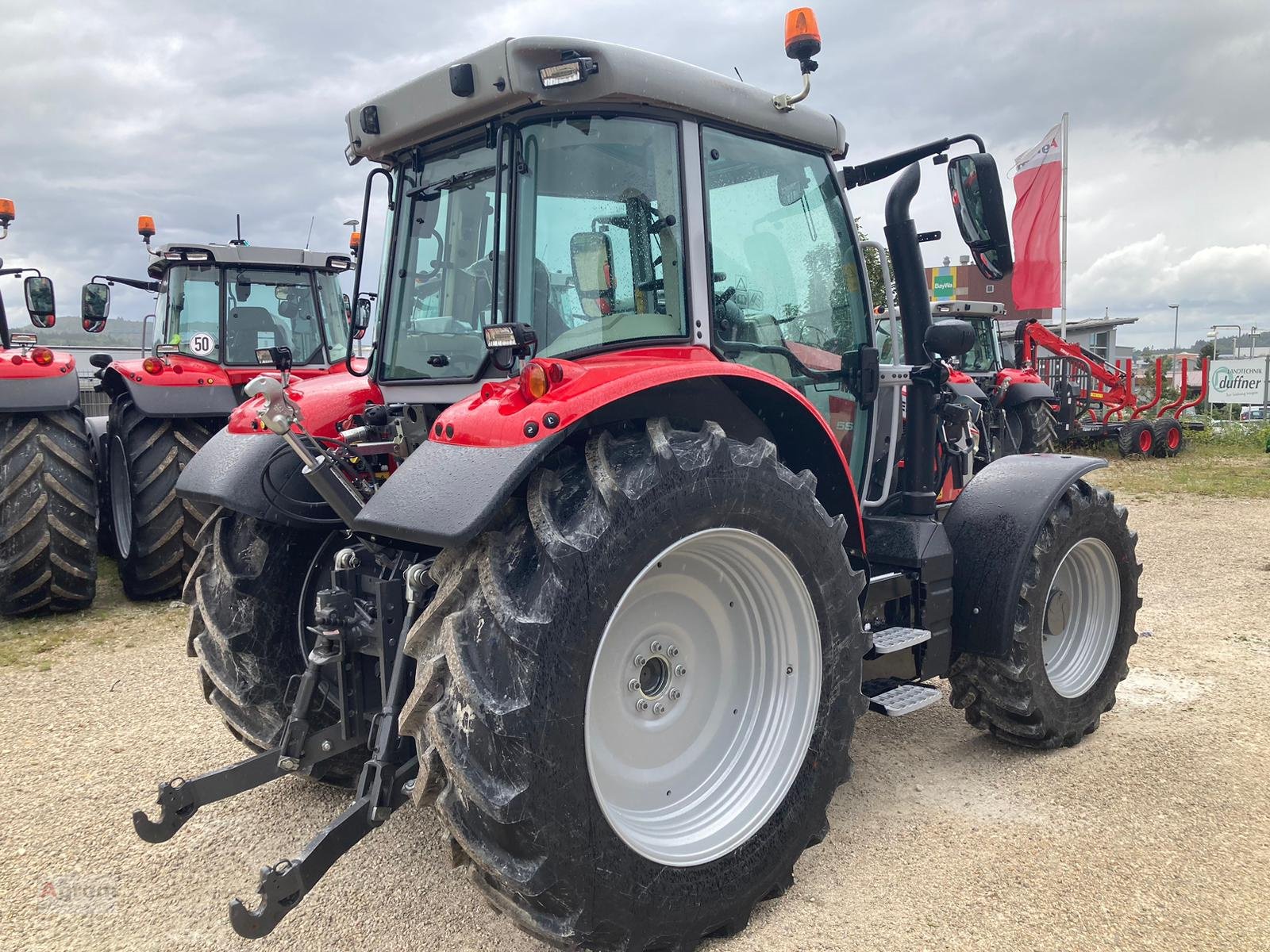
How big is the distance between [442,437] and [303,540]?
1231mm

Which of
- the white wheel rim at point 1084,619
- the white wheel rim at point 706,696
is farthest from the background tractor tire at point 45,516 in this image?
the white wheel rim at point 1084,619

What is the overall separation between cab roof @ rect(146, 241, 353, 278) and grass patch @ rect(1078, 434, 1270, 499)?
9030mm

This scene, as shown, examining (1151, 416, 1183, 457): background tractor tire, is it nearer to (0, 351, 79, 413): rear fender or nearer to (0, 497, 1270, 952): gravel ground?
(0, 497, 1270, 952): gravel ground

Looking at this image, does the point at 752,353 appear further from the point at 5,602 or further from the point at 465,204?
the point at 5,602

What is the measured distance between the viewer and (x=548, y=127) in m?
2.67

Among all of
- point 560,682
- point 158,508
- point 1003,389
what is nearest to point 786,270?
point 560,682

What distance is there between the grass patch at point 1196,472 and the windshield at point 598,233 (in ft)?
32.5

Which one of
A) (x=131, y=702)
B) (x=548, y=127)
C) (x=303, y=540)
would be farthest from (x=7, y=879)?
(x=548, y=127)

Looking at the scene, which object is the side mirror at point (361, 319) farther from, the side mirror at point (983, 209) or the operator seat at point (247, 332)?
the operator seat at point (247, 332)

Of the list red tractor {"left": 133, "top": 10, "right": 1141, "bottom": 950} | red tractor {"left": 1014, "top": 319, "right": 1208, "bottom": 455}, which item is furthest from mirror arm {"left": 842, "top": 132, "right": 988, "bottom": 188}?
red tractor {"left": 1014, "top": 319, "right": 1208, "bottom": 455}

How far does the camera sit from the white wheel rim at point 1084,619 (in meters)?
3.83

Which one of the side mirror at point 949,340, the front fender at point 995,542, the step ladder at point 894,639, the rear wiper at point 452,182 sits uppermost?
the rear wiper at point 452,182

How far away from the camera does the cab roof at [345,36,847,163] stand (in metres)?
2.50

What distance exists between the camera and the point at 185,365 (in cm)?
676
